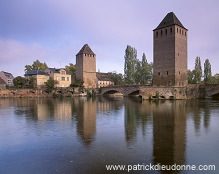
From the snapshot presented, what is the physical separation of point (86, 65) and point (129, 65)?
15979mm

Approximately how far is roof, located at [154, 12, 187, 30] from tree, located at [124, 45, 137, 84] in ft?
61.9

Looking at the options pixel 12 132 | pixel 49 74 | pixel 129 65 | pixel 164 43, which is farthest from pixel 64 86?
pixel 12 132

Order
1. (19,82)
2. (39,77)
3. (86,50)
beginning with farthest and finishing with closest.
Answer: (86,50)
(39,77)
(19,82)

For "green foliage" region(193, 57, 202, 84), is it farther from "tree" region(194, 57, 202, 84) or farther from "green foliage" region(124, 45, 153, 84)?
"green foliage" region(124, 45, 153, 84)

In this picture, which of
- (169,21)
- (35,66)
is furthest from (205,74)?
(35,66)

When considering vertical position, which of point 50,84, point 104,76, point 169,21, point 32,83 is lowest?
point 50,84

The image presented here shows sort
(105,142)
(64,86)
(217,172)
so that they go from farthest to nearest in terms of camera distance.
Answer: (64,86), (105,142), (217,172)

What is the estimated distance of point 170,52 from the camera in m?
43.0

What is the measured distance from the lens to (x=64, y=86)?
6519 cm

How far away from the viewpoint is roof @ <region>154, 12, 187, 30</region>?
43.0 m

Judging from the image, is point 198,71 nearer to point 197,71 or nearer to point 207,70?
point 197,71

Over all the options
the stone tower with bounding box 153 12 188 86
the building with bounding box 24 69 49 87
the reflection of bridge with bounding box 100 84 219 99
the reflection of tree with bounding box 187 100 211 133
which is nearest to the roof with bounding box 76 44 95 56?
the building with bounding box 24 69 49 87

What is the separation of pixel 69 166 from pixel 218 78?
67.3 metres

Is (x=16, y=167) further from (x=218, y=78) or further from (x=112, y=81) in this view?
(x=112, y=81)
